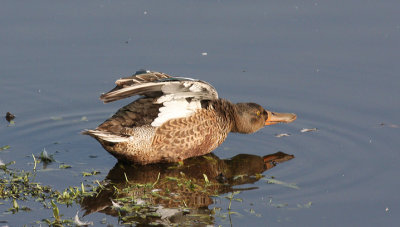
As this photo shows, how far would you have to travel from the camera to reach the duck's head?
8445 millimetres

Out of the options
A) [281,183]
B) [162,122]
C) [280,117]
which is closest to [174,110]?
[162,122]

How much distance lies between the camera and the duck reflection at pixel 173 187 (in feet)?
21.4

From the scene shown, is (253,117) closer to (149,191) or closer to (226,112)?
(226,112)

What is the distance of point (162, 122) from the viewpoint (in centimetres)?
768

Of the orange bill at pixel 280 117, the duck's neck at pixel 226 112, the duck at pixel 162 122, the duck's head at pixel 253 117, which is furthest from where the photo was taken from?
the orange bill at pixel 280 117

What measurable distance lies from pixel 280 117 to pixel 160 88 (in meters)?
1.73

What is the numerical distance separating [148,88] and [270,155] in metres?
1.60

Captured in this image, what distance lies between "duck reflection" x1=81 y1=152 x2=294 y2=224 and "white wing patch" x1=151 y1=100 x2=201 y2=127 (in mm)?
487

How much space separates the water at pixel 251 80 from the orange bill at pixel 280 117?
0.15m

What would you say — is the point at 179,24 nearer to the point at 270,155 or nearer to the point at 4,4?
the point at 4,4

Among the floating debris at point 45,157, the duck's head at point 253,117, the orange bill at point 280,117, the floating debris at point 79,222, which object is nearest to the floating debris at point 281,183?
the duck's head at point 253,117

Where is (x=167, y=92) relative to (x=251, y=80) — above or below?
above

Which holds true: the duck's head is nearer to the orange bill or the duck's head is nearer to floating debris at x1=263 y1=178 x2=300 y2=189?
the orange bill

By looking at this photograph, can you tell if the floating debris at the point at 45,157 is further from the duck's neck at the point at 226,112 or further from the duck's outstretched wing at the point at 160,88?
the duck's neck at the point at 226,112
